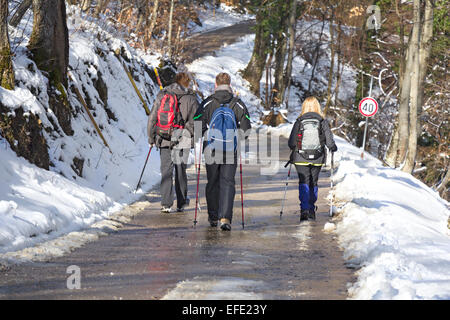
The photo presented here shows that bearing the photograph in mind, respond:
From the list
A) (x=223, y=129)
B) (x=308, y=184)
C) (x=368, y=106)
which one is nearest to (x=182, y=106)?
(x=223, y=129)

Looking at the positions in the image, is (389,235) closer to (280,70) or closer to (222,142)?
(222,142)

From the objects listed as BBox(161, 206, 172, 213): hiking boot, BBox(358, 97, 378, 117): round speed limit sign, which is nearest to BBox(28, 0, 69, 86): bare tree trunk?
BBox(161, 206, 172, 213): hiking boot

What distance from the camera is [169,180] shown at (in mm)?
10750

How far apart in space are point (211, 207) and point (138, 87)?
41.3 ft

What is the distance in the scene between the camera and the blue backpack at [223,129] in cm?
935

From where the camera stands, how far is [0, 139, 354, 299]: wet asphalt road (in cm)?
579

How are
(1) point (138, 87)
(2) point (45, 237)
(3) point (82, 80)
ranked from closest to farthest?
A: (2) point (45, 237) → (3) point (82, 80) → (1) point (138, 87)

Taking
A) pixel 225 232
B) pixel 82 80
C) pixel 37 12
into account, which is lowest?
pixel 225 232

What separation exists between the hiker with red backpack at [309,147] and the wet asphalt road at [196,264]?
1.27ft

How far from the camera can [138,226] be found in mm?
9375

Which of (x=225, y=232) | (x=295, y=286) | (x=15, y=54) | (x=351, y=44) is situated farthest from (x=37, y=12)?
(x=351, y=44)
